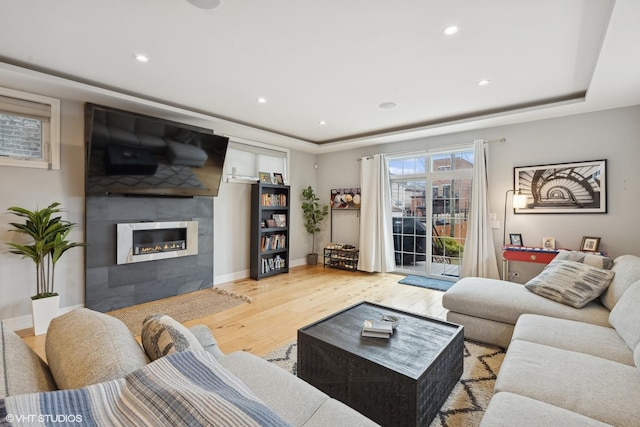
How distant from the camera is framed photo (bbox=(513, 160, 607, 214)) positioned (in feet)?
11.3

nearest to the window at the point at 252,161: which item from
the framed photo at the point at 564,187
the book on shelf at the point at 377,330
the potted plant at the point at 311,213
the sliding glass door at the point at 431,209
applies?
the potted plant at the point at 311,213

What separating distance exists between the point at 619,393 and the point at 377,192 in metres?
4.20

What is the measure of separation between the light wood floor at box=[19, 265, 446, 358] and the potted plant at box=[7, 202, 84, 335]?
0.74ft

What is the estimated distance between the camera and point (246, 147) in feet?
16.4

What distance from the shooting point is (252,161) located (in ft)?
16.8

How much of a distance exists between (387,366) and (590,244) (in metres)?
3.49

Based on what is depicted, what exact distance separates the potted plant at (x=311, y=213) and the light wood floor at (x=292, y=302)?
564mm

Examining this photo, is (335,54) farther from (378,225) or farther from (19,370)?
(378,225)

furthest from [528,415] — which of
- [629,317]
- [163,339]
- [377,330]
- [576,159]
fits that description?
[576,159]

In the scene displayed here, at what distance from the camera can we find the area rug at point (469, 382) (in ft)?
5.48

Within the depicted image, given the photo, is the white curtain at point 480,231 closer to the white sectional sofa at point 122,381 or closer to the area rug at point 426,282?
the area rug at point 426,282

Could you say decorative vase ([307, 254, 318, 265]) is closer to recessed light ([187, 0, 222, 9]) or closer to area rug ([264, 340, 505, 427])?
area rug ([264, 340, 505, 427])

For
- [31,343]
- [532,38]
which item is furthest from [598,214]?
[31,343]

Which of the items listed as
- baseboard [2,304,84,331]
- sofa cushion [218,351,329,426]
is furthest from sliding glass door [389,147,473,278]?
baseboard [2,304,84,331]
